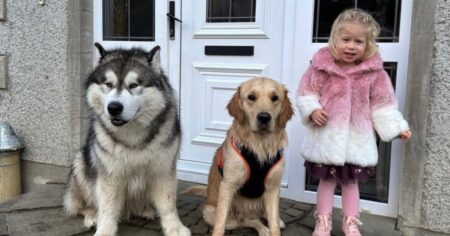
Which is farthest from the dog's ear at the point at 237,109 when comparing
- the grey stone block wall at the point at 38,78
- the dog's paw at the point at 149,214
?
the grey stone block wall at the point at 38,78

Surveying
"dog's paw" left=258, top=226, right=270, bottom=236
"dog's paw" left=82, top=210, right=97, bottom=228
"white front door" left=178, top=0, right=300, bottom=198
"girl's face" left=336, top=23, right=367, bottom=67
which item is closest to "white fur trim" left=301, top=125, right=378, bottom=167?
"girl's face" left=336, top=23, right=367, bottom=67

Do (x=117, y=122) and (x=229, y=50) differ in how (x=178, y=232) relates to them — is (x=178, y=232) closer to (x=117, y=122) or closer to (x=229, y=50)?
(x=117, y=122)

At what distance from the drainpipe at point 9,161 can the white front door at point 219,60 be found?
1.95 meters

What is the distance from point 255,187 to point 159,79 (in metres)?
0.95

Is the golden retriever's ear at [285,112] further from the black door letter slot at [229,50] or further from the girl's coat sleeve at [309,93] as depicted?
the black door letter slot at [229,50]

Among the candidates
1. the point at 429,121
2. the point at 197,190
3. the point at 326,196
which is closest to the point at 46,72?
the point at 197,190

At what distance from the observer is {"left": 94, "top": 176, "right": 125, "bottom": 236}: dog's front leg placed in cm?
263

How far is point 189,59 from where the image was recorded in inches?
158

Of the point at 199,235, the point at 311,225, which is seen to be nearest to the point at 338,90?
the point at 311,225

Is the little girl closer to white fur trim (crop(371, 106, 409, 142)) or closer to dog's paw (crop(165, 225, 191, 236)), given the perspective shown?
white fur trim (crop(371, 106, 409, 142))

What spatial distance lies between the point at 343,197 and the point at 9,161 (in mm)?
3685

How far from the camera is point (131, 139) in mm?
2572

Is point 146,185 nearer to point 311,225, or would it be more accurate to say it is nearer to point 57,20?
point 311,225

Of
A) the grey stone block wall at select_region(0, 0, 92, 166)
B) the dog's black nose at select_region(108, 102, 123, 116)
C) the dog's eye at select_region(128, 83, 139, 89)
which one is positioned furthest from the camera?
the grey stone block wall at select_region(0, 0, 92, 166)
